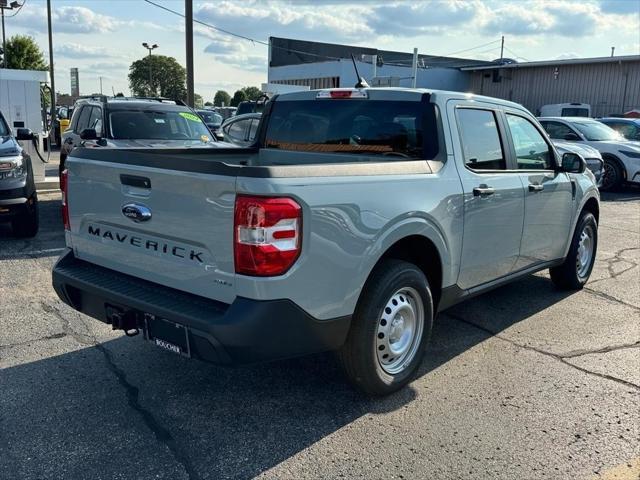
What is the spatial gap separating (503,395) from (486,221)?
1218 millimetres

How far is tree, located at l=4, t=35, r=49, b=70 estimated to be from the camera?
147 feet

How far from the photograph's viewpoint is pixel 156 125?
32.2 ft

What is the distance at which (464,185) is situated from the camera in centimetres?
407

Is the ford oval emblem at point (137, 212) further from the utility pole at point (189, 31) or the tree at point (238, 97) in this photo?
the tree at point (238, 97)

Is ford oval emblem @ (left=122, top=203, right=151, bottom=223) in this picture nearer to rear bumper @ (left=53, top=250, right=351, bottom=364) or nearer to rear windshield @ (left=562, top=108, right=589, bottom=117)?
rear bumper @ (left=53, top=250, right=351, bottom=364)

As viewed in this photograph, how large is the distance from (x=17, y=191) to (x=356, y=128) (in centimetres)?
502

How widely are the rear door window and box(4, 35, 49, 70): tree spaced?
4768cm

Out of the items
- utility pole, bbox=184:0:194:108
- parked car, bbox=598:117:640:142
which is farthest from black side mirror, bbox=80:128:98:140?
parked car, bbox=598:117:640:142

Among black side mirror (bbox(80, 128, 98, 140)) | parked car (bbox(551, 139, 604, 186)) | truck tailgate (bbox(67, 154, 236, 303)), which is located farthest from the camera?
parked car (bbox(551, 139, 604, 186))

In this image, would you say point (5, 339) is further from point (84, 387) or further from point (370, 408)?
point (370, 408)

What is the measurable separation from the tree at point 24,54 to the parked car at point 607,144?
41.8 metres

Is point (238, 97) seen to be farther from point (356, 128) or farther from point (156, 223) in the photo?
point (156, 223)

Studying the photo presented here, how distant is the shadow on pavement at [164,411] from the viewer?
303 centimetres

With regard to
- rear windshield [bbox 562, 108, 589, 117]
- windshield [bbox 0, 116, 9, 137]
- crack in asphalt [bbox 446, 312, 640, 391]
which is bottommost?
crack in asphalt [bbox 446, 312, 640, 391]
